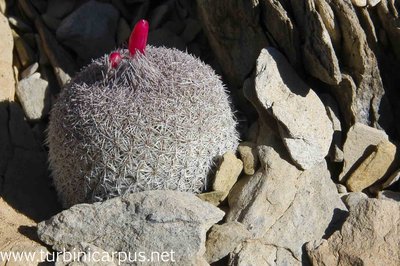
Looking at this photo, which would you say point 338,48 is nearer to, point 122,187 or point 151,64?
point 151,64

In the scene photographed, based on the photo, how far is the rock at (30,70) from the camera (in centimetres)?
547

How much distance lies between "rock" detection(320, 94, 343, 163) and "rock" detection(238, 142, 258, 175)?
1.74 feet

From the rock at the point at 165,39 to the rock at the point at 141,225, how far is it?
5.39 feet

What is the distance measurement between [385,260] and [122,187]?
4.81ft

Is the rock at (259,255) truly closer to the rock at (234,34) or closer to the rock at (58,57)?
the rock at (234,34)

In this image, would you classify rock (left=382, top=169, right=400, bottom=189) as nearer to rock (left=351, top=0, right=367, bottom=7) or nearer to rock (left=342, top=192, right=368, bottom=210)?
rock (left=342, top=192, right=368, bottom=210)

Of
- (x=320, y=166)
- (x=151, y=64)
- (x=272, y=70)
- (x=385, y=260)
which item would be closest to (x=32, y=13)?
(x=151, y=64)

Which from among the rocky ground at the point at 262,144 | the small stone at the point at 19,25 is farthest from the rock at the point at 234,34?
the small stone at the point at 19,25

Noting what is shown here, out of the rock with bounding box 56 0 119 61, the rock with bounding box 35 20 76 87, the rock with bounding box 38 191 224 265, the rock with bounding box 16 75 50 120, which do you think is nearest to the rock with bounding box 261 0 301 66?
the rock with bounding box 38 191 224 265

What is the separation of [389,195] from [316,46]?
3.29 feet

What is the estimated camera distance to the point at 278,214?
14.1 feet

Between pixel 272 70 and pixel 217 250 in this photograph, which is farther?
pixel 272 70

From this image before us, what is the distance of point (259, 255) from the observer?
3984 millimetres

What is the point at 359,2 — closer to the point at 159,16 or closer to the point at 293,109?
the point at 293,109
